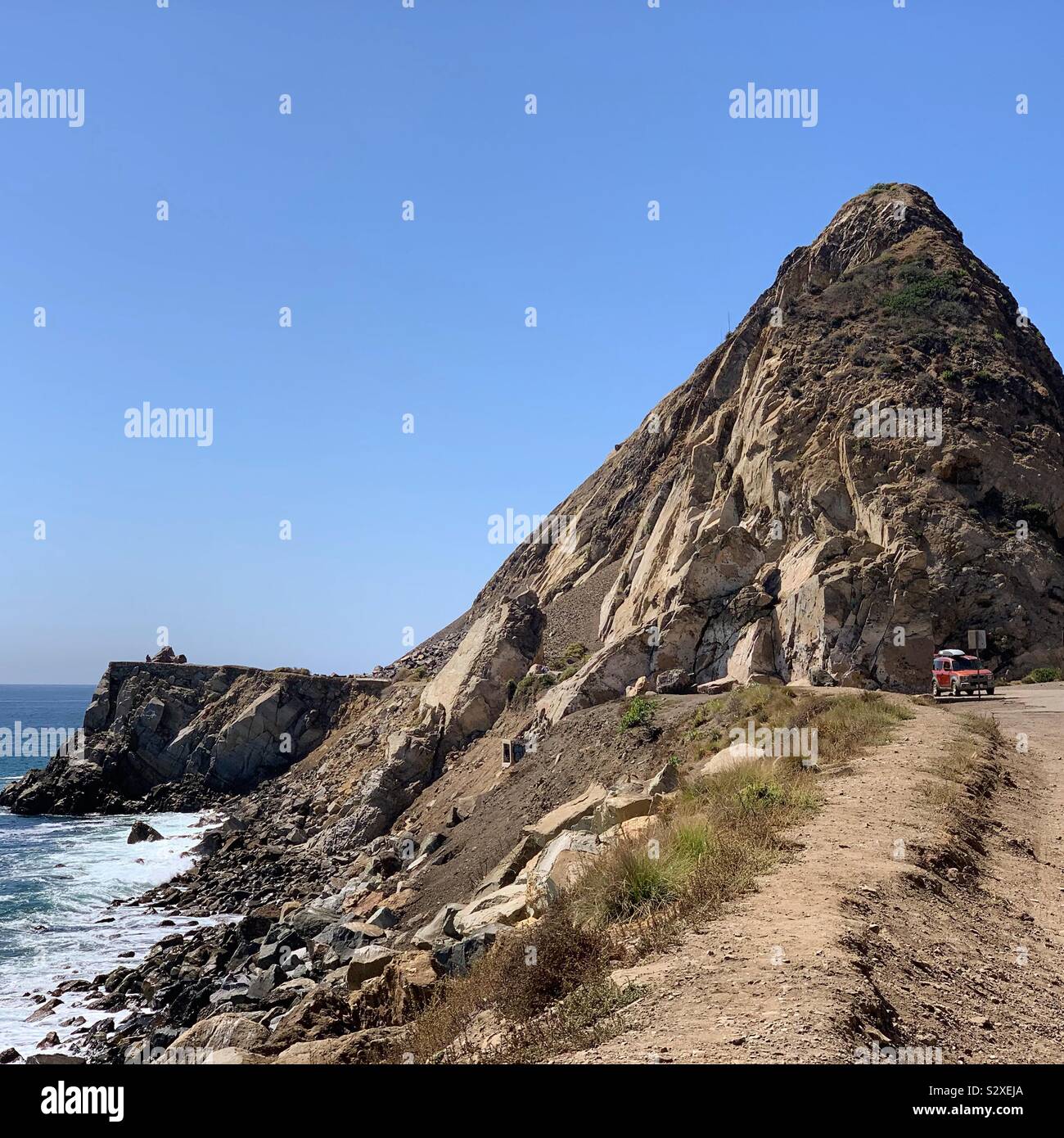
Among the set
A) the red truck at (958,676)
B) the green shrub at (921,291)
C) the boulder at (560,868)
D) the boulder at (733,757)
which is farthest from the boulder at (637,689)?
the green shrub at (921,291)

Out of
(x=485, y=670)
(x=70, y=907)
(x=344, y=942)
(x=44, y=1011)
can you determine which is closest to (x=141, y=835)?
(x=70, y=907)

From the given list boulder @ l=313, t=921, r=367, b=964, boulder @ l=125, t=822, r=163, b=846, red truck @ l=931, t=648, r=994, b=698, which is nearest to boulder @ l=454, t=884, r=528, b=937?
boulder @ l=313, t=921, r=367, b=964

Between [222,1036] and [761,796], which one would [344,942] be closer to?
[222,1036]

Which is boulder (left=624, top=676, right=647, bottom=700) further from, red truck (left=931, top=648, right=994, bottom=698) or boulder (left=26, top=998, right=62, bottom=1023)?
boulder (left=26, top=998, right=62, bottom=1023)

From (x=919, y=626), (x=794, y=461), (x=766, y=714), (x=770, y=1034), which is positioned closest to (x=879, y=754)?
(x=766, y=714)

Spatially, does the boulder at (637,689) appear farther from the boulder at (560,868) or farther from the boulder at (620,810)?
the boulder at (560,868)
